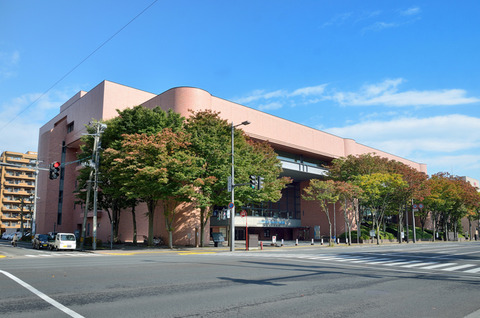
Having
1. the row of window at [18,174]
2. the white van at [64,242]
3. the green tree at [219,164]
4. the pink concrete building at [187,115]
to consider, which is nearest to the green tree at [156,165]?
the green tree at [219,164]

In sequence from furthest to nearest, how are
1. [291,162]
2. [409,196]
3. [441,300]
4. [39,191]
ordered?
1. [39,191]
2. [291,162]
3. [409,196]
4. [441,300]

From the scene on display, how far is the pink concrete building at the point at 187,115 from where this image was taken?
44231mm

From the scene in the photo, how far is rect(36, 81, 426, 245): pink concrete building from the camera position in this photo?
44.2m

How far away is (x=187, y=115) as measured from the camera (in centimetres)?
4097

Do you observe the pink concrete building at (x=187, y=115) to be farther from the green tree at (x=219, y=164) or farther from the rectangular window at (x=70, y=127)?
the green tree at (x=219, y=164)

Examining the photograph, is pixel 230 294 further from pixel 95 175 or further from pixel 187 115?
pixel 187 115

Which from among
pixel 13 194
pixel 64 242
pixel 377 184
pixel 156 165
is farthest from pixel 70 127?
pixel 13 194

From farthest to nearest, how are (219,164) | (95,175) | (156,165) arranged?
(219,164), (95,175), (156,165)

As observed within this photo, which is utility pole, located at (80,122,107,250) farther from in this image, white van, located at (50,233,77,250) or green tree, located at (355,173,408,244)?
green tree, located at (355,173,408,244)

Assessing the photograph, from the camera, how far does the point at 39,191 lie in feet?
222

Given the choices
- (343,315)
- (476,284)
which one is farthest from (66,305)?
(476,284)

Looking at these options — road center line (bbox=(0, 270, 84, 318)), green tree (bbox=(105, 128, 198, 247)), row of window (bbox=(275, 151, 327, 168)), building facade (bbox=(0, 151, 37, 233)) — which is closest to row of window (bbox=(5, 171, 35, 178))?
building facade (bbox=(0, 151, 37, 233))

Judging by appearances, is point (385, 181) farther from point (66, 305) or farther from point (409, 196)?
point (66, 305)

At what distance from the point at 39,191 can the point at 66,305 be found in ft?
225
